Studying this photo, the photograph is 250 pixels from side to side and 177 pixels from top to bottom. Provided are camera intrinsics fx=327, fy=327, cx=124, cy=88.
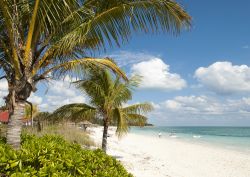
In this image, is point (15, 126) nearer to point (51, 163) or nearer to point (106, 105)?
point (51, 163)

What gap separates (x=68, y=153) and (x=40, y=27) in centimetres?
239

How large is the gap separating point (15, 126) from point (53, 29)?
217cm

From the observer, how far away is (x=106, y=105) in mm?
12438

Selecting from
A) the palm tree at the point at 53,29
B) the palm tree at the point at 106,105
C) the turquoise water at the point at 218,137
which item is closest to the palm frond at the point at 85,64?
the palm tree at the point at 53,29

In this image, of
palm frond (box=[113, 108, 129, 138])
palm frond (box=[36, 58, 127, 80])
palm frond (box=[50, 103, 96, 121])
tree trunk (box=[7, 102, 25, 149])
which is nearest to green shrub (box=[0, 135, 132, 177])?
tree trunk (box=[7, 102, 25, 149])

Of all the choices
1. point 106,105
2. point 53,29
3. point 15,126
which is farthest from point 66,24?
point 106,105

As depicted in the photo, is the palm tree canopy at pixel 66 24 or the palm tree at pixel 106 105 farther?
the palm tree at pixel 106 105

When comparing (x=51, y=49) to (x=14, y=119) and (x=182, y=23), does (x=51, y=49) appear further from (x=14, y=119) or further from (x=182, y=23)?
(x=182, y=23)

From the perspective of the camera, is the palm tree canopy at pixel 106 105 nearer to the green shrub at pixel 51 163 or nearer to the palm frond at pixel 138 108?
the palm frond at pixel 138 108

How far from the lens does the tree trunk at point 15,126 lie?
5348mm

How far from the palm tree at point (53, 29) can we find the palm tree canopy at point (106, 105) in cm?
544

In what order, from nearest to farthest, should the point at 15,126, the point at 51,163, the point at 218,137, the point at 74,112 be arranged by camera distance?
the point at 51,163, the point at 15,126, the point at 74,112, the point at 218,137

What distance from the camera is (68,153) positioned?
4.85 metres

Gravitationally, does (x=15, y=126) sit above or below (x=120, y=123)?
below
